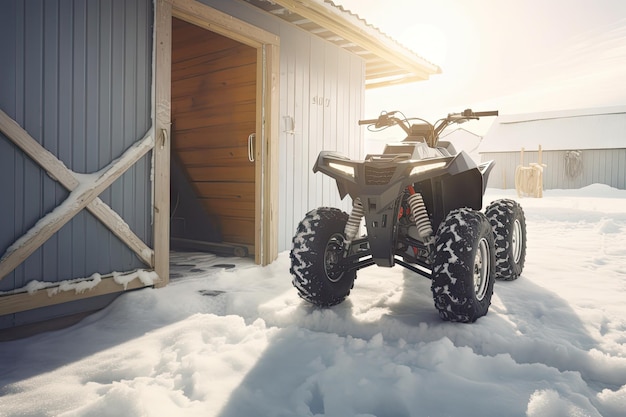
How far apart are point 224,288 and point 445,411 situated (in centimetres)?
270

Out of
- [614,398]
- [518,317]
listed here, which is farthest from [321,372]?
[518,317]

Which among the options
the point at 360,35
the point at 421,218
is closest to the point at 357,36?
the point at 360,35

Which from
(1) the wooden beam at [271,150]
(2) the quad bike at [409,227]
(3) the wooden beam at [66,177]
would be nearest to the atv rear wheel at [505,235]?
(2) the quad bike at [409,227]

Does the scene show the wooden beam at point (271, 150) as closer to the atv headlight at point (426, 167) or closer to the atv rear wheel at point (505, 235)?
the atv rear wheel at point (505, 235)

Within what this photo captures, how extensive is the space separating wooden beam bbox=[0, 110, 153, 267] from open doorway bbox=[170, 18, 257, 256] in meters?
2.21

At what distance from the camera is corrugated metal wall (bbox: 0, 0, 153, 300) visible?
3109 mm

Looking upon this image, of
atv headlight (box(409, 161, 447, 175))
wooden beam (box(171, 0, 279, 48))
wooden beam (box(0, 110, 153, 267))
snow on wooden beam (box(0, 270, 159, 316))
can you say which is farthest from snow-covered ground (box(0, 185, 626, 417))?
wooden beam (box(171, 0, 279, 48))

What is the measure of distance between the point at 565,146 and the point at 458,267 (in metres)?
23.6

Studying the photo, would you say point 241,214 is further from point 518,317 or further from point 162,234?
point 518,317

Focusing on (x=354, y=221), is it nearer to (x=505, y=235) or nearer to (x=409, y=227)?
(x=409, y=227)

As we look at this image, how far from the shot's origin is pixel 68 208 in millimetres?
3357

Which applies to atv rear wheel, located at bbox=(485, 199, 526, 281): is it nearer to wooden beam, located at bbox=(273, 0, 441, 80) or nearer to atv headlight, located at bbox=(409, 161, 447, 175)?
atv headlight, located at bbox=(409, 161, 447, 175)

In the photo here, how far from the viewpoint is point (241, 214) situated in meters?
6.39

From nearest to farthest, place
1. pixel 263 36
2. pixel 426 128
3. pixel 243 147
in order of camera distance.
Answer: pixel 426 128 → pixel 263 36 → pixel 243 147
